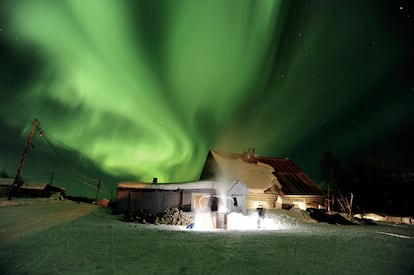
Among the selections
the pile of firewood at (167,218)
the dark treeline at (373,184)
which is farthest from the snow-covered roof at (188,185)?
the dark treeline at (373,184)

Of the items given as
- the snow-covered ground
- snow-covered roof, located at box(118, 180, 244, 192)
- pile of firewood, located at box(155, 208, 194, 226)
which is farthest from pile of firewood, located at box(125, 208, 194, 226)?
the snow-covered ground

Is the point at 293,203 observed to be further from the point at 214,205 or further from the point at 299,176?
the point at 214,205

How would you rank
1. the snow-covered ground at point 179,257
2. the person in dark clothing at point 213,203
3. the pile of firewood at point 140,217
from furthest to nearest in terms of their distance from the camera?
the person in dark clothing at point 213,203 < the pile of firewood at point 140,217 < the snow-covered ground at point 179,257

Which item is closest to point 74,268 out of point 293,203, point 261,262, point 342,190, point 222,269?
point 222,269

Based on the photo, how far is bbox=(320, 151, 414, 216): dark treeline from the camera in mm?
32688

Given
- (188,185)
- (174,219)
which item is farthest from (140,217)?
(188,185)

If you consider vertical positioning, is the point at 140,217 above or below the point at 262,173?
below

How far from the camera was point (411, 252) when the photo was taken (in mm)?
9086

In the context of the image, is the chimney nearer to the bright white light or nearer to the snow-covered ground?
the bright white light

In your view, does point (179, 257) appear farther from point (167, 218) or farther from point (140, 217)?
point (140, 217)

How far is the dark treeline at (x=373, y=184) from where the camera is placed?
32688 mm

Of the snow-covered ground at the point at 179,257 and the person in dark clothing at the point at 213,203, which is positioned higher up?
the person in dark clothing at the point at 213,203

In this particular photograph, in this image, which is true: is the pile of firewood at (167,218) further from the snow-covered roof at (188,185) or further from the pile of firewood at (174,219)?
the snow-covered roof at (188,185)

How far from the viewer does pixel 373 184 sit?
36875mm
